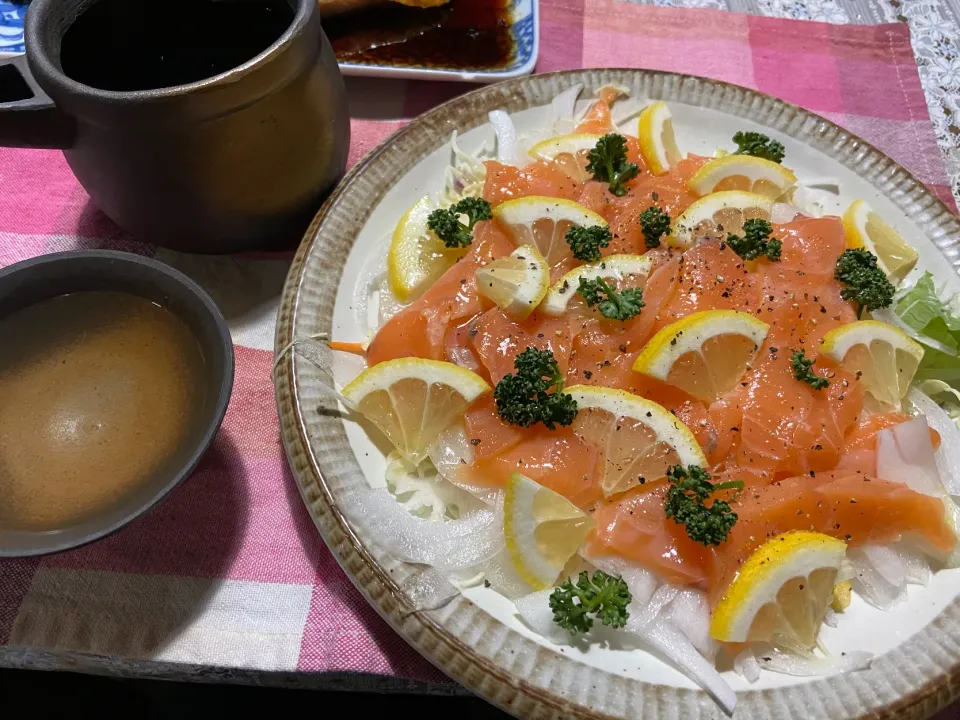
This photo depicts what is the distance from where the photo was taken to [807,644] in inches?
54.6

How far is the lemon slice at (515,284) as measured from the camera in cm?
174

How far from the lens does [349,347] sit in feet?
5.79

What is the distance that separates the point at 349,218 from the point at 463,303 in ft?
1.42

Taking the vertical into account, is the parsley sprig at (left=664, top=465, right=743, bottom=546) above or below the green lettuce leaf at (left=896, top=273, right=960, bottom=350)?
below

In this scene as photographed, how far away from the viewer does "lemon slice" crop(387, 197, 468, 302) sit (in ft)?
6.21

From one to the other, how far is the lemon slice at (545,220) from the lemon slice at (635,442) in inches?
21.3

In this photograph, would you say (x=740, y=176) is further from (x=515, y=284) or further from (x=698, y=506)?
(x=698, y=506)

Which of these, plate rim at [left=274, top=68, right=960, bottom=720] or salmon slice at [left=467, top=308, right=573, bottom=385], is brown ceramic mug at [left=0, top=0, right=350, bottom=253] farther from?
salmon slice at [left=467, top=308, right=573, bottom=385]

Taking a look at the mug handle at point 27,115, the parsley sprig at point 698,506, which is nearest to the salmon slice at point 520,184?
the parsley sprig at point 698,506

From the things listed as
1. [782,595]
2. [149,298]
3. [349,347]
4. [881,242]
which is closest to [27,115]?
[149,298]

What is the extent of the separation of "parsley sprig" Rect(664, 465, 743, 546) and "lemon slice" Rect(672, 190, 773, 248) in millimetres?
732

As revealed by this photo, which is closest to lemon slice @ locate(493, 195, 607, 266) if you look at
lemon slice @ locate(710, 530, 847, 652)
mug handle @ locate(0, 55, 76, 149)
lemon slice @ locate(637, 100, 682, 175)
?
lemon slice @ locate(637, 100, 682, 175)

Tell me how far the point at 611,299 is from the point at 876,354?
2.25 ft

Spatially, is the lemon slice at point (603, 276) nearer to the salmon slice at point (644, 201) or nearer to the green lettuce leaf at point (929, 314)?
the salmon slice at point (644, 201)
